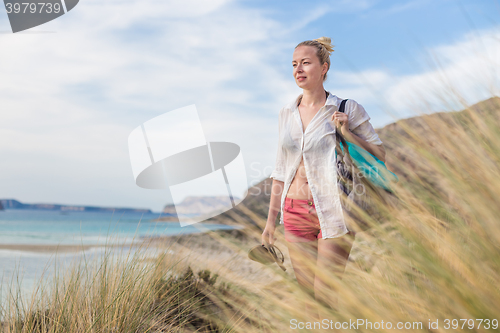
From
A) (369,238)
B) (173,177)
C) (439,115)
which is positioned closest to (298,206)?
(369,238)

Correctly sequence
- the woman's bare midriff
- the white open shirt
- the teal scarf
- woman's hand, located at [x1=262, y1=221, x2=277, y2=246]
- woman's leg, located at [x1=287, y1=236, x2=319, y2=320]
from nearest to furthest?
1. the teal scarf
2. woman's leg, located at [x1=287, y1=236, x2=319, y2=320]
3. the white open shirt
4. the woman's bare midriff
5. woman's hand, located at [x1=262, y1=221, x2=277, y2=246]

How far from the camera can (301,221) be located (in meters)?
1.98

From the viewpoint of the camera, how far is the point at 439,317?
97cm

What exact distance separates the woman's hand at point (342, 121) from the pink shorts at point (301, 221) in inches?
17.9

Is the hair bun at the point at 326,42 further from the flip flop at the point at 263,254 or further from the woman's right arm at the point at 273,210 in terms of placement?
the flip flop at the point at 263,254

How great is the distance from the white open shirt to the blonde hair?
0.70 feet

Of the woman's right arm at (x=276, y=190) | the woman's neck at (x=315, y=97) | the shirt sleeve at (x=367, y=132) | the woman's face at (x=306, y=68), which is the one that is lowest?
the woman's right arm at (x=276, y=190)

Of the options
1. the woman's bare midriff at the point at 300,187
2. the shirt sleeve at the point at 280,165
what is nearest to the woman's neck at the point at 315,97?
the shirt sleeve at the point at 280,165

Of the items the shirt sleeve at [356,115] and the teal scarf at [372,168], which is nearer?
the teal scarf at [372,168]

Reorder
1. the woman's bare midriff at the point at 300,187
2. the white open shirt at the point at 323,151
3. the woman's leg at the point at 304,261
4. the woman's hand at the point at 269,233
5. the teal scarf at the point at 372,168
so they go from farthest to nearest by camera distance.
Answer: the woman's hand at the point at 269,233 < the woman's bare midriff at the point at 300,187 < the white open shirt at the point at 323,151 < the woman's leg at the point at 304,261 < the teal scarf at the point at 372,168

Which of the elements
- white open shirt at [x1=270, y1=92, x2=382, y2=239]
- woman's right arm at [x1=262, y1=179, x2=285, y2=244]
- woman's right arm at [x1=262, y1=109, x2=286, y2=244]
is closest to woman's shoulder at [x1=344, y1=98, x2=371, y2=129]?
white open shirt at [x1=270, y1=92, x2=382, y2=239]

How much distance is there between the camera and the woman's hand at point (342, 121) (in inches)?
69.7

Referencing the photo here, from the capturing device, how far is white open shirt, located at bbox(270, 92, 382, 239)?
6.09 ft

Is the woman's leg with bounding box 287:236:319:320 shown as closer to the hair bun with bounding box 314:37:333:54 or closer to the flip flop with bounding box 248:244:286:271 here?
the flip flop with bounding box 248:244:286:271
